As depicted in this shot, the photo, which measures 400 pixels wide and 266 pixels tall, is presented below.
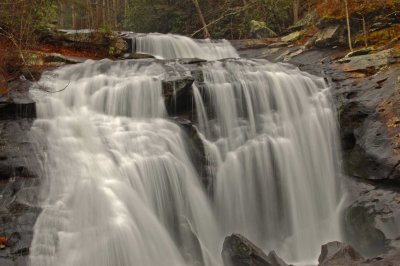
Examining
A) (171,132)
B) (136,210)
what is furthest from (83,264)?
(171,132)

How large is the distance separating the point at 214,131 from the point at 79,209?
3.73 m

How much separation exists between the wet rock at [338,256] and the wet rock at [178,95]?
177 inches

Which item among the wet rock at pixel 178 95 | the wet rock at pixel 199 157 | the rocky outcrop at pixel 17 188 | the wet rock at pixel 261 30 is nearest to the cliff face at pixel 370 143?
the wet rock at pixel 199 157

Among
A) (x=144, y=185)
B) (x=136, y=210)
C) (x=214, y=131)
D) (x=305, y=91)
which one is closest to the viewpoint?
(x=136, y=210)

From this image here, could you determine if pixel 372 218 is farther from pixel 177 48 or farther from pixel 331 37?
pixel 177 48

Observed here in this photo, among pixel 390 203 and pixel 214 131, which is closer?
pixel 390 203

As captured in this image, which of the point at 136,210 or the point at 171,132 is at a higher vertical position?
the point at 171,132

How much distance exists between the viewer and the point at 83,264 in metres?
6.07

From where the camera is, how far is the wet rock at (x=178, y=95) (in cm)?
934

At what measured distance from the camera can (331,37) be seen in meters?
13.8

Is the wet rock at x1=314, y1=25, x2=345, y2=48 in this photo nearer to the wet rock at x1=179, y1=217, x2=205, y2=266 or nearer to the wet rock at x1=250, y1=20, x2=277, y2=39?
the wet rock at x1=250, y1=20, x2=277, y2=39

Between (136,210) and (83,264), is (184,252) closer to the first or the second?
(136,210)

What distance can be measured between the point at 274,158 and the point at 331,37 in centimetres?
682

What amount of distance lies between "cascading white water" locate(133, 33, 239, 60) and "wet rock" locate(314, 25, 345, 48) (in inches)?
130
